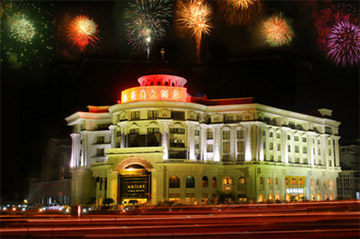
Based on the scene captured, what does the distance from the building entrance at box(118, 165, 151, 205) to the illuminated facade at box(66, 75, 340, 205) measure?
0.53 feet

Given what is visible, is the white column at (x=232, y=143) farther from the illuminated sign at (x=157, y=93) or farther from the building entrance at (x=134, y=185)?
the building entrance at (x=134, y=185)

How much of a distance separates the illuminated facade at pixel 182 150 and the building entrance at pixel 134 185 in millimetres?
162

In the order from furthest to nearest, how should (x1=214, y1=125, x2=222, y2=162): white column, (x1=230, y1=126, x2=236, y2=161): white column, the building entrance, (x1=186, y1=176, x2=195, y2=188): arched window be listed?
(x1=214, y1=125, x2=222, y2=162): white column, (x1=230, y1=126, x2=236, y2=161): white column, (x1=186, y1=176, x2=195, y2=188): arched window, the building entrance

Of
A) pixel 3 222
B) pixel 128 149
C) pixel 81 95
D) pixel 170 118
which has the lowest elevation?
pixel 3 222

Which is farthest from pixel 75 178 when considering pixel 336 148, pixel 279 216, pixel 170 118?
pixel 279 216

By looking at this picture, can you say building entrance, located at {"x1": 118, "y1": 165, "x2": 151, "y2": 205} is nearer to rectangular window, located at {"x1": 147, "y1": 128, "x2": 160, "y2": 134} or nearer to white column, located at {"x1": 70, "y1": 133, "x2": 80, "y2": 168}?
rectangular window, located at {"x1": 147, "y1": 128, "x2": 160, "y2": 134}

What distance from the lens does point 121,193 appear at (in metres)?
73.1

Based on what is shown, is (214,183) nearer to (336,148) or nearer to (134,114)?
(134,114)

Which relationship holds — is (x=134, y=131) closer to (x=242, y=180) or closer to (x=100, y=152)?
(x=100, y=152)

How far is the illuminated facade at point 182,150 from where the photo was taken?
73062 millimetres

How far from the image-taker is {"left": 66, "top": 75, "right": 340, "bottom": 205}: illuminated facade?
73062mm

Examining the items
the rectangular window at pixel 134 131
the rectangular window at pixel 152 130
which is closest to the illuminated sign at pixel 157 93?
the rectangular window at pixel 152 130

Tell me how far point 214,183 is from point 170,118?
46.0 feet

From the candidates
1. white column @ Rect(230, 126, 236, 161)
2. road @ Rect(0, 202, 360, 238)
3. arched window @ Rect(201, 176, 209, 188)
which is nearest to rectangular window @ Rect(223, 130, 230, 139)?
white column @ Rect(230, 126, 236, 161)
